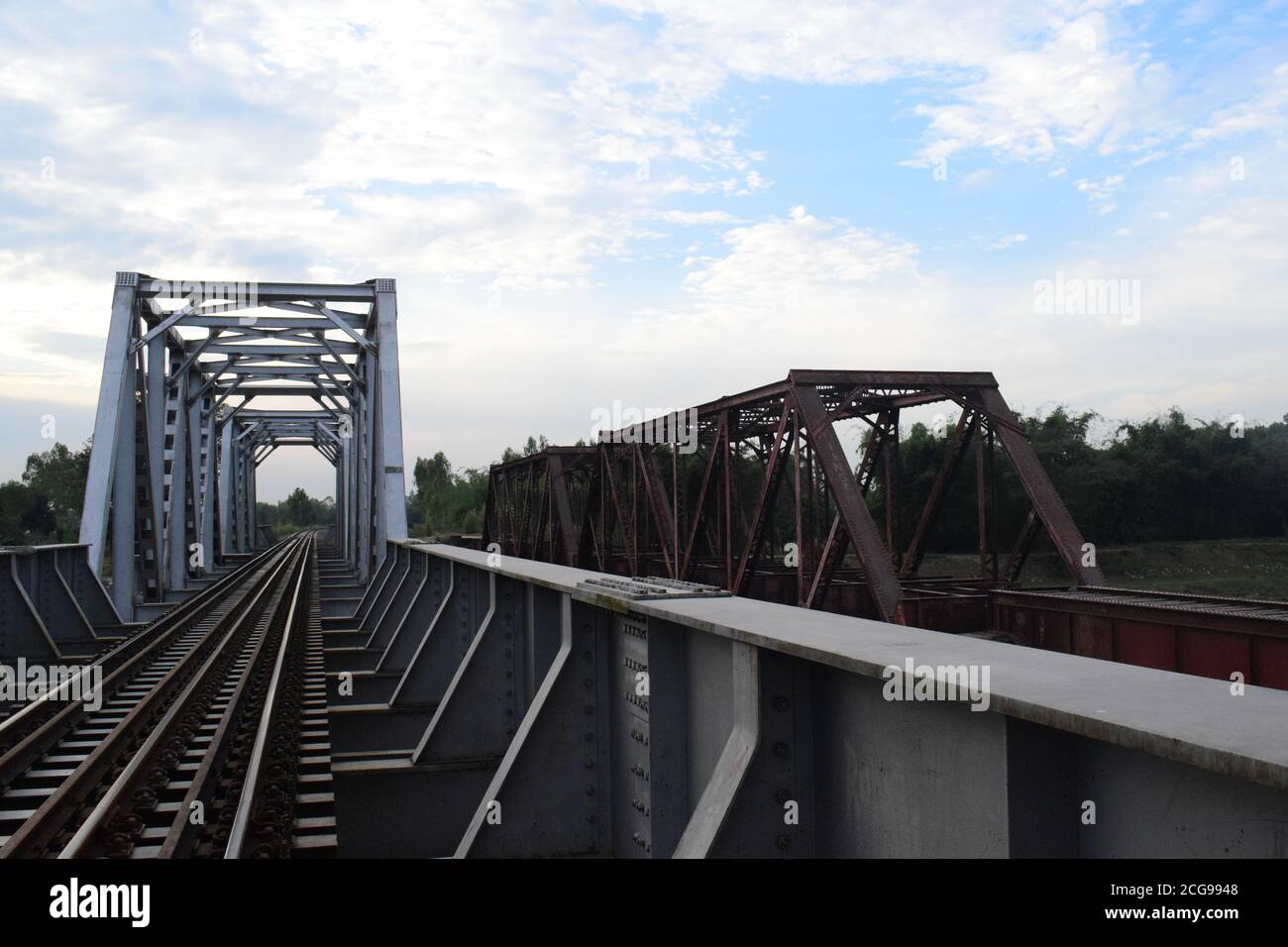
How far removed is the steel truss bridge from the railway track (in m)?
0.04

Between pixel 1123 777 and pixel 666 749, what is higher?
pixel 1123 777

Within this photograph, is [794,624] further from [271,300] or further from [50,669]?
[271,300]

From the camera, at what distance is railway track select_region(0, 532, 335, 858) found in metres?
6.46

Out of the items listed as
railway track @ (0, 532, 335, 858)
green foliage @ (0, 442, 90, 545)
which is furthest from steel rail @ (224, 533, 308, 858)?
green foliage @ (0, 442, 90, 545)

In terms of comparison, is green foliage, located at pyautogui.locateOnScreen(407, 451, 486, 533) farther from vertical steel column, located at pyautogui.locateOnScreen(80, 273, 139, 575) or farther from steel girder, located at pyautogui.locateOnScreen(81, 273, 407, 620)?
vertical steel column, located at pyautogui.locateOnScreen(80, 273, 139, 575)

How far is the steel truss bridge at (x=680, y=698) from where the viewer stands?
272 centimetres

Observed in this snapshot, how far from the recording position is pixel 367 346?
28375 millimetres

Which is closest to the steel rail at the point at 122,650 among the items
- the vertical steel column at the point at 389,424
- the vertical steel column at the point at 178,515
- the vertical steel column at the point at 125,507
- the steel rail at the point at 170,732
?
the steel rail at the point at 170,732

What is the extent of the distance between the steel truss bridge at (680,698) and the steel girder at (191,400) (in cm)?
35

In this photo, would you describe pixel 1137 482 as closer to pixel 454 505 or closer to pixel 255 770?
pixel 255 770

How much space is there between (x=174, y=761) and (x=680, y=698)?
17.8ft

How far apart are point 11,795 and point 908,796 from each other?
22.8 ft

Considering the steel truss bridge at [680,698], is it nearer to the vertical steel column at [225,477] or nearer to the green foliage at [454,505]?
the vertical steel column at [225,477]

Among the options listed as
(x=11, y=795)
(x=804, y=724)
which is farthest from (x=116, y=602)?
(x=804, y=724)
